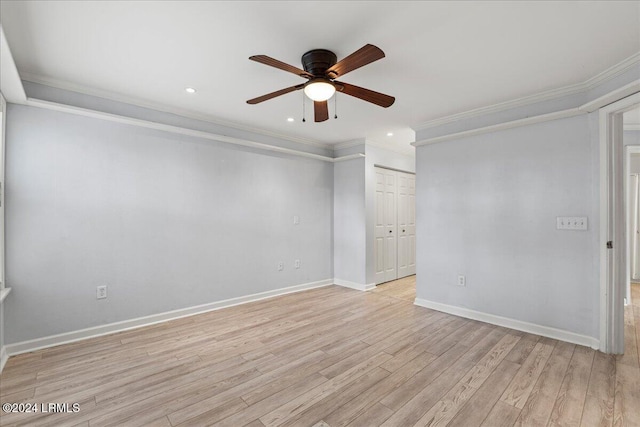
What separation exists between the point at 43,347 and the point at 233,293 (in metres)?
1.86

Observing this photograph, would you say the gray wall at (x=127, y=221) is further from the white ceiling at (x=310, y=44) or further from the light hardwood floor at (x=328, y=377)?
the white ceiling at (x=310, y=44)

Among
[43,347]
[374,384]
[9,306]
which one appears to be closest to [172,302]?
[43,347]

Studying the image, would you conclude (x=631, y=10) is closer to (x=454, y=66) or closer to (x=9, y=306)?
(x=454, y=66)

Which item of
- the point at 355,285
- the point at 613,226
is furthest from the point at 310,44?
the point at 355,285

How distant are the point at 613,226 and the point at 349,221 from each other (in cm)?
A: 317

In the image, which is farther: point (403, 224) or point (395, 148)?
point (403, 224)

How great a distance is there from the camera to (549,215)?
2941 mm

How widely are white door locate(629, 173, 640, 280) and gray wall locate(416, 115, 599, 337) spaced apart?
3.54 meters

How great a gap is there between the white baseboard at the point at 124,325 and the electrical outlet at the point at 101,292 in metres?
0.29

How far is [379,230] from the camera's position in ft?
16.6

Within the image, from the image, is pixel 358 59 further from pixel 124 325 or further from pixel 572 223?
pixel 124 325

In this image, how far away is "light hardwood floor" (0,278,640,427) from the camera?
5.84 ft

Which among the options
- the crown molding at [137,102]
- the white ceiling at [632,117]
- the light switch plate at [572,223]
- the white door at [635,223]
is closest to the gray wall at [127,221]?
the crown molding at [137,102]

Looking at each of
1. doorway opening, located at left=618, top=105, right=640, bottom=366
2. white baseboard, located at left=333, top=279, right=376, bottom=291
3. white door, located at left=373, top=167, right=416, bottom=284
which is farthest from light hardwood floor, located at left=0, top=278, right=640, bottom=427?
white door, located at left=373, top=167, right=416, bottom=284
